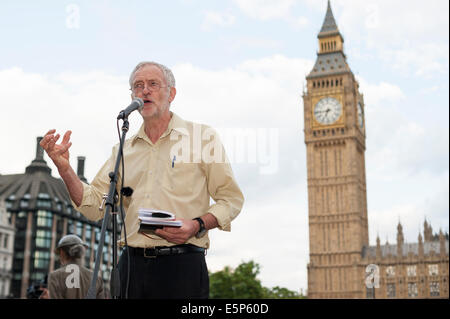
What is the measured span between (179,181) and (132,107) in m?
→ 0.64

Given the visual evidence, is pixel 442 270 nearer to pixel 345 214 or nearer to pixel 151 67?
pixel 345 214

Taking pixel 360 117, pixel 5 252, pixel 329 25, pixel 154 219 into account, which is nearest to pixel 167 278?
pixel 154 219

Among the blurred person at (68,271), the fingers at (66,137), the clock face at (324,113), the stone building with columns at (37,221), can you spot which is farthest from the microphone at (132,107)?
the clock face at (324,113)

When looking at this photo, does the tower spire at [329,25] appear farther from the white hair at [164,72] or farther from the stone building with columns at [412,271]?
the white hair at [164,72]

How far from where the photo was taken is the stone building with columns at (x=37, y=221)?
61469 mm

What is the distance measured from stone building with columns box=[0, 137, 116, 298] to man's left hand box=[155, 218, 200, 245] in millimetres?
57985

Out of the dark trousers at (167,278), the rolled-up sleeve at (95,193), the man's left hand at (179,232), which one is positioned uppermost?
the rolled-up sleeve at (95,193)

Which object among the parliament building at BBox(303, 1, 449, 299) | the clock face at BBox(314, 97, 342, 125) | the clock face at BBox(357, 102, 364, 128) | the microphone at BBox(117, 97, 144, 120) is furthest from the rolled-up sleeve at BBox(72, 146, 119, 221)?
the clock face at BBox(357, 102, 364, 128)

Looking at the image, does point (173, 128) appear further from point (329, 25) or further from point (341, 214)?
point (329, 25)

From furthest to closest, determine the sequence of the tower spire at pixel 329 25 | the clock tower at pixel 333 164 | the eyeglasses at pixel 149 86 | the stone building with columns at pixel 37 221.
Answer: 1. the tower spire at pixel 329 25
2. the clock tower at pixel 333 164
3. the stone building with columns at pixel 37 221
4. the eyeglasses at pixel 149 86

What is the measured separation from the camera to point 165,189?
468 cm

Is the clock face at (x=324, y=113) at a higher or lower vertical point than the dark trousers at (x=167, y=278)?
higher

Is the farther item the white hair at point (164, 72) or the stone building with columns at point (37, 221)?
the stone building with columns at point (37, 221)

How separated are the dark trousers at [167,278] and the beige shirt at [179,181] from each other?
125 millimetres
